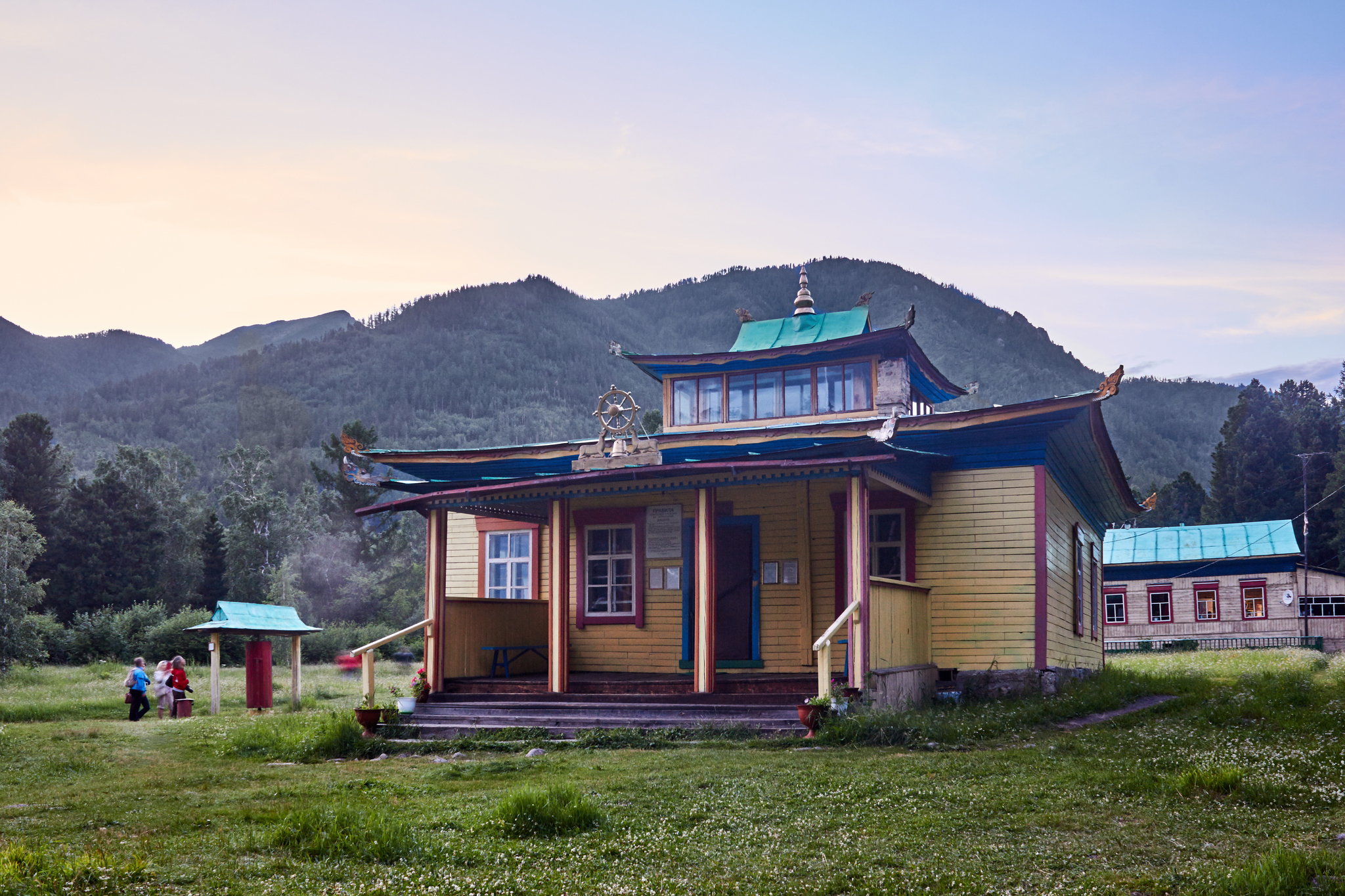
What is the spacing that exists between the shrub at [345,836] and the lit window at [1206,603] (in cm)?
4168

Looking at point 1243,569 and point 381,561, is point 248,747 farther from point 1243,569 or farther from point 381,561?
point 381,561

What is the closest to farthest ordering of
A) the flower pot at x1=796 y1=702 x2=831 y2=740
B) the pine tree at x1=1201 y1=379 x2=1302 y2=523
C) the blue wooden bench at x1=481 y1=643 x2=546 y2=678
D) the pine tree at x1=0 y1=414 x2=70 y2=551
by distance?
the flower pot at x1=796 y1=702 x2=831 y2=740 → the blue wooden bench at x1=481 y1=643 x2=546 y2=678 → the pine tree at x1=0 y1=414 x2=70 y2=551 → the pine tree at x1=1201 y1=379 x2=1302 y2=523

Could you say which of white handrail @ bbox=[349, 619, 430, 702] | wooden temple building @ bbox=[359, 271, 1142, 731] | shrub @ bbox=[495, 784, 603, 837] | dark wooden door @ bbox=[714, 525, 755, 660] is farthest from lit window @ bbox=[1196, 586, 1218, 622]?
shrub @ bbox=[495, 784, 603, 837]

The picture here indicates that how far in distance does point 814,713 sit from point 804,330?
35.4 feet

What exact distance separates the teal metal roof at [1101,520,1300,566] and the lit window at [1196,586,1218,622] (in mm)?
1292

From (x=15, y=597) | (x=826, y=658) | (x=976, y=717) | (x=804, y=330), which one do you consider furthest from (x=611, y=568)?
(x=15, y=597)

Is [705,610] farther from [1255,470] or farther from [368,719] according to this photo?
[1255,470]

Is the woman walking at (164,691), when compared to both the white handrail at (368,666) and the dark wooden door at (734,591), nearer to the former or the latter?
the white handrail at (368,666)

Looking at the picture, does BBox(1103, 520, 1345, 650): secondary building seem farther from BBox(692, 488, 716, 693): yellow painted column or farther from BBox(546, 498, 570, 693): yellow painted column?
BBox(546, 498, 570, 693): yellow painted column

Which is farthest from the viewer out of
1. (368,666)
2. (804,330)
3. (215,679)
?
(804,330)

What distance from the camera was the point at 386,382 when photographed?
402ft

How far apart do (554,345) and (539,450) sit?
11120 centimetres

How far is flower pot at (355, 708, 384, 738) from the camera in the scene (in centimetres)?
1442

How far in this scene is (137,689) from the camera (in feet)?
64.7
